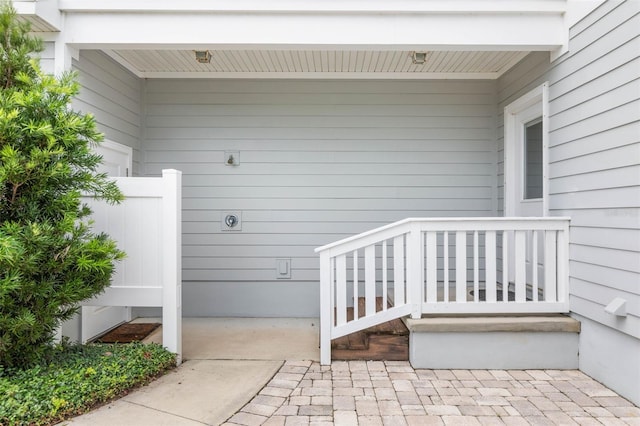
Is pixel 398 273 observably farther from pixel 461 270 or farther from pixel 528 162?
pixel 528 162

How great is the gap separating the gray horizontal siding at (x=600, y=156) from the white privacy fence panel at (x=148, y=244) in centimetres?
308

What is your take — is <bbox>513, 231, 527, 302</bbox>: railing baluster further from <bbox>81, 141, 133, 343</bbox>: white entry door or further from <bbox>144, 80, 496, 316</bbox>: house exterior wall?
<bbox>81, 141, 133, 343</bbox>: white entry door

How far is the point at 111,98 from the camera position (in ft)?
13.0

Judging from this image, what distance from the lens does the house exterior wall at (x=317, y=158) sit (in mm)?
4523

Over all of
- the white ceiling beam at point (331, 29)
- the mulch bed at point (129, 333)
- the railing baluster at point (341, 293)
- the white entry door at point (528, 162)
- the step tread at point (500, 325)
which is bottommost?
the mulch bed at point (129, 333)

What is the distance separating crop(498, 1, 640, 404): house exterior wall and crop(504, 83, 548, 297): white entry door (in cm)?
29

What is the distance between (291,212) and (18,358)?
2.67 metres

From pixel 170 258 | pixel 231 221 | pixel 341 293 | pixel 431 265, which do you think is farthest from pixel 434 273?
pixel 231 221

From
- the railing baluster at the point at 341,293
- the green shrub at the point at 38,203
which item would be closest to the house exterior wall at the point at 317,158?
the railing baluster at the point at 341,293

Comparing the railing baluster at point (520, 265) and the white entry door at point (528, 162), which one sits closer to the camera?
the railing baluster at point (520, 265)

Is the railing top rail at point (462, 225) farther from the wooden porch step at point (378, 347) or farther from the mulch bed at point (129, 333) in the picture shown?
the mulch bed at point (129, 333)

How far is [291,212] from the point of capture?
453 centimetres

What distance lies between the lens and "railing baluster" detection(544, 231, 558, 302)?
10.6ft

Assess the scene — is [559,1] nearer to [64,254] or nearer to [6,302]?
[64,254]
